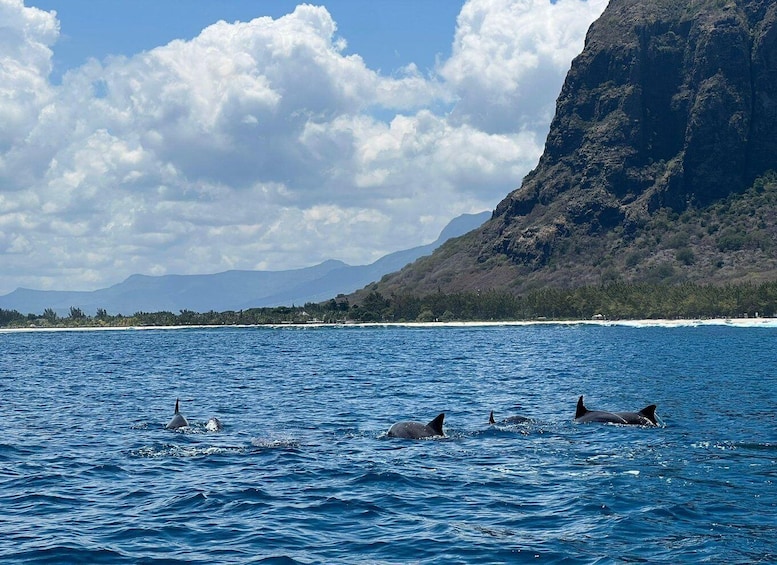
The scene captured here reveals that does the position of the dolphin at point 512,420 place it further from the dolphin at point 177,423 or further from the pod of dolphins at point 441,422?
the dolphin at point 177,423

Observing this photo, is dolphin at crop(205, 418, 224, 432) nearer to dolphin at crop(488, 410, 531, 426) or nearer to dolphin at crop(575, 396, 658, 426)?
dolphin at crop(488, 410, 531, 426)

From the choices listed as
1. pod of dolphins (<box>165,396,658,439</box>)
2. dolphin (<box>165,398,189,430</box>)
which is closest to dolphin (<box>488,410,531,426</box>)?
pod of dolphins (<box>165,396,658,439</box>)

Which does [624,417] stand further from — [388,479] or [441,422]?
[388,479]

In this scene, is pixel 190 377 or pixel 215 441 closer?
pixel 215 441

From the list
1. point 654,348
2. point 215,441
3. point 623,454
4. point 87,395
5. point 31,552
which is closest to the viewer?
point 31,552

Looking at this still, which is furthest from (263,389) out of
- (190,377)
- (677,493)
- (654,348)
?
(654,348)

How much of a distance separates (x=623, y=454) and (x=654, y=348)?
96144 millimetres

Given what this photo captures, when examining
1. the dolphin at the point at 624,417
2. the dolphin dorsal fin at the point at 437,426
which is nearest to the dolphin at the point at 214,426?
the dolphin dorsal fin at the point at 437,426

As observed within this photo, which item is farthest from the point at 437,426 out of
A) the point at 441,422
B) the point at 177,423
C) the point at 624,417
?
the point at 177,423

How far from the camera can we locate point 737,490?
102ft

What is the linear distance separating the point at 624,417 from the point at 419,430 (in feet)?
35.0

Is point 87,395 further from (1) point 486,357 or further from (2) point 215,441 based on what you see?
(1) point 486,357

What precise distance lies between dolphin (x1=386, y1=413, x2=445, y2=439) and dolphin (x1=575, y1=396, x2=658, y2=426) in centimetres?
807

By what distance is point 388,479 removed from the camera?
34156 mm
